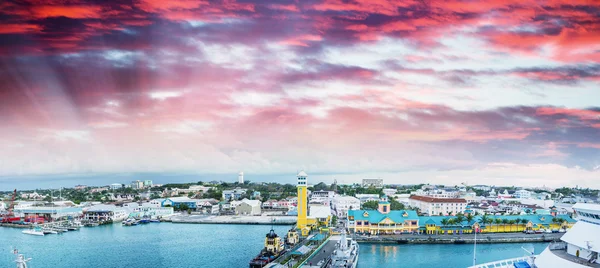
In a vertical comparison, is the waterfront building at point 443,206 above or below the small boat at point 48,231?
above

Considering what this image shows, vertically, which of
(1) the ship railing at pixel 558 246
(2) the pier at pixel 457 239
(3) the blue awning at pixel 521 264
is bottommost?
(2) the pier at pixel 457 239

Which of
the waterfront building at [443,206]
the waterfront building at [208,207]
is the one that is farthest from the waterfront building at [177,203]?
the waterfront building at [443,206]

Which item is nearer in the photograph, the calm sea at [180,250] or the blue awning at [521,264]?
the blue awning at [521,264]

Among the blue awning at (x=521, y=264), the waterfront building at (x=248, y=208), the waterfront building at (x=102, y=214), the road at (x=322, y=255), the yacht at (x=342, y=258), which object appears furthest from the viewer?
the waterfront building at (x=248, y=208)

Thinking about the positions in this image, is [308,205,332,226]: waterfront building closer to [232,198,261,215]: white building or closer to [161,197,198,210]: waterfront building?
[232,198,261,215]: white building

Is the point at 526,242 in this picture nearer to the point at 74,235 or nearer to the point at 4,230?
the point at 74,235

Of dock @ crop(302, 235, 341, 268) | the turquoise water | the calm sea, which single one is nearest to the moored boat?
the calm sea

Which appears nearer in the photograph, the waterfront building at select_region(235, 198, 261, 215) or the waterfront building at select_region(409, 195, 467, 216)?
the waterfront building at select_region(409, 195, 467, 216)

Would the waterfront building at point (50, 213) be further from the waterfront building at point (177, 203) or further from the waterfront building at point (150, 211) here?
the waterfront building at point (177, 203)

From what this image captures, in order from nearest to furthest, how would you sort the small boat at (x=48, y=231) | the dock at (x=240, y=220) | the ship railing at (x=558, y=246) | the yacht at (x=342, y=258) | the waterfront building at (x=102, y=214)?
the ship railing at (x=558, y=246) < the yacht at (x=342, y=258) < the small boat at (x=48, y=231) < the dock at (x=240, y=220) < the waterfront building at (x=102, y=214)
